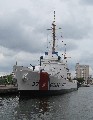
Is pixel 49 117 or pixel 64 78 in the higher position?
pixel 64 78

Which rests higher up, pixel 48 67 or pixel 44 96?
pixel 48 67

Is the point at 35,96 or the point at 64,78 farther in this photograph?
the point at 64,78

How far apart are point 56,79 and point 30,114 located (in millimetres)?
32670

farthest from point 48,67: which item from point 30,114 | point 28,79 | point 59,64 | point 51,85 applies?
point 30,114

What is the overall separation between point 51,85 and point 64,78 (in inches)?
476

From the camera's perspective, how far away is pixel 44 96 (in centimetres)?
6506

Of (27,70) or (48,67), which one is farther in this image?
(48,67)

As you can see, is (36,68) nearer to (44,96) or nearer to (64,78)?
(44,96)

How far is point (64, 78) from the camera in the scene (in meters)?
78.8

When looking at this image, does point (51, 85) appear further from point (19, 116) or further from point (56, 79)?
point (19, 116)

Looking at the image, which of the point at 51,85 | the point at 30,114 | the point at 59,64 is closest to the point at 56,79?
the point at 51,85

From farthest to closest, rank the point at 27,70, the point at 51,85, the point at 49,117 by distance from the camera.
→ the point at 51,85 → the point at 27,70 → the point at 49,117

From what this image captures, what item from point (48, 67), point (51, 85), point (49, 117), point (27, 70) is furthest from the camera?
point (48, 67)

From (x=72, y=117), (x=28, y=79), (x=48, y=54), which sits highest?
(x=48, y=54)
